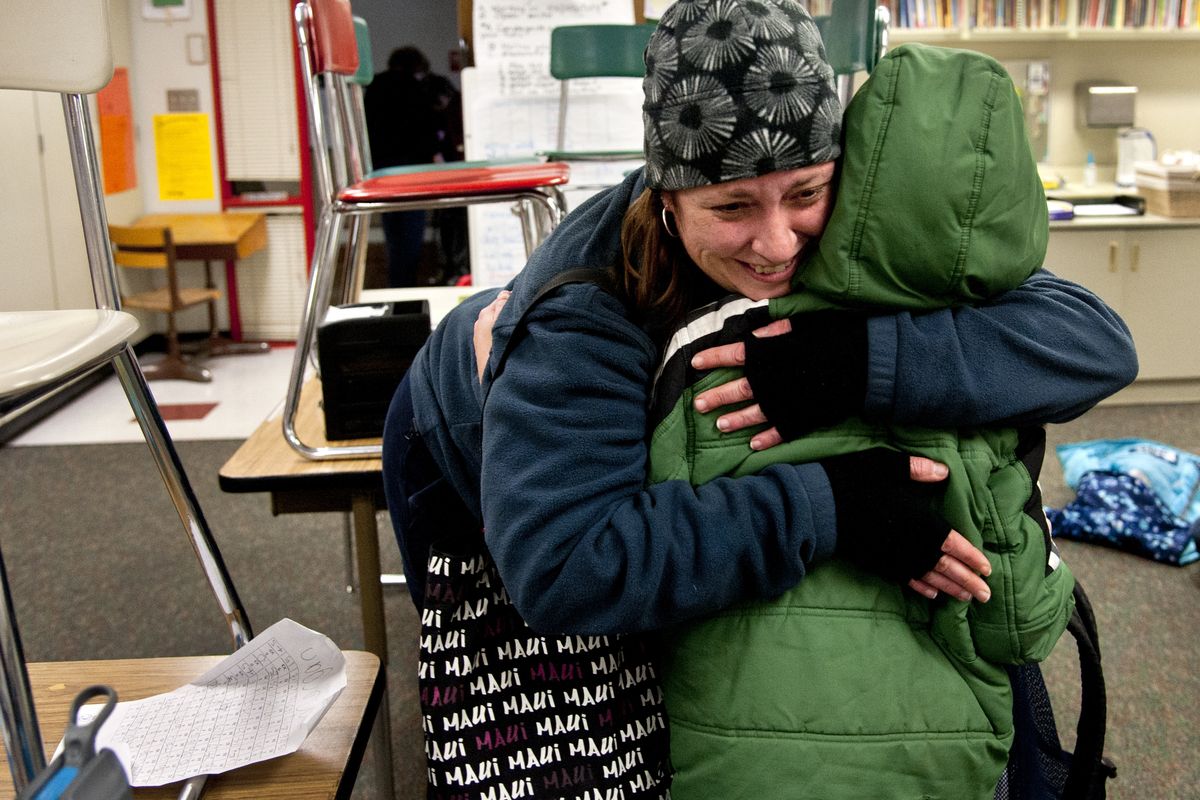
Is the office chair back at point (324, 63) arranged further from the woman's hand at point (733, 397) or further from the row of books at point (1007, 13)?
the row of books at point (1007, 13)

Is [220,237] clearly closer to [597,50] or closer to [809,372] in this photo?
[597,50]

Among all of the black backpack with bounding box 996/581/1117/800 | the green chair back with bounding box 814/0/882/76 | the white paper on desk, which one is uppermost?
the green chair back with bounding box 814/0/882/76

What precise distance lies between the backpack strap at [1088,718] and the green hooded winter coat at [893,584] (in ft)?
0.68

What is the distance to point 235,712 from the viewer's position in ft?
3.61

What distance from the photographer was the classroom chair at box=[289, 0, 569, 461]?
1.88 m

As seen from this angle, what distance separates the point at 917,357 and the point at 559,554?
35 cm

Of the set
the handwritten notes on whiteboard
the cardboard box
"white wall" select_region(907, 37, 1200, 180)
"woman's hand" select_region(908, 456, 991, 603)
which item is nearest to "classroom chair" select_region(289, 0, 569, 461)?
"woman's hand" select_region(908, 456, 991, 603)

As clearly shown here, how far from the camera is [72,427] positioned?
4.13 meters

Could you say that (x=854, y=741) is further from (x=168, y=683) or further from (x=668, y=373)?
(x=168, y=683)

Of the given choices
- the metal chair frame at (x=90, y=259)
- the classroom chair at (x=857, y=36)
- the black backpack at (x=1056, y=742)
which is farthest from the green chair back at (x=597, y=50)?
the black backpack at (x=1056, y=742)

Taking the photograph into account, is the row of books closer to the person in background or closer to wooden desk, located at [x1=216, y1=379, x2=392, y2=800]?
the person in background

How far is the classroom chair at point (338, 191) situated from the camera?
74.0 inches

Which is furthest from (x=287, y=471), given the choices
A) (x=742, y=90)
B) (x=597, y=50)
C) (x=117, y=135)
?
(x=117, y=135)

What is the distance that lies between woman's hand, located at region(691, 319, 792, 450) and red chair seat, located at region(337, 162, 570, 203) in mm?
1036
